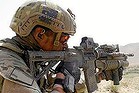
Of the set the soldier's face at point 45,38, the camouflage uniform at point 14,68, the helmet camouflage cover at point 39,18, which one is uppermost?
the helmet camouflage cover at point 39,18

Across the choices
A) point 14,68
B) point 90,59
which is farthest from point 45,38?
point 90,59

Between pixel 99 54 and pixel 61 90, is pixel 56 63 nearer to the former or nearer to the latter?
pixel 61 90

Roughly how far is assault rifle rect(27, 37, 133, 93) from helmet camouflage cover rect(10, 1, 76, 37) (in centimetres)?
29

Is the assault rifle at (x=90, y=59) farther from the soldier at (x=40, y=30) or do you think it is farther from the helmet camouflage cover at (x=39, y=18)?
the helmet camouflage cover at (x=39, y=18)

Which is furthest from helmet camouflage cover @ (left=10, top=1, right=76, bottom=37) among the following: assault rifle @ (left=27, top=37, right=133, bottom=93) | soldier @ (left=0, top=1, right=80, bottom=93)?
assault rifle @ (left=27, top=37, right=133, bottom=93)

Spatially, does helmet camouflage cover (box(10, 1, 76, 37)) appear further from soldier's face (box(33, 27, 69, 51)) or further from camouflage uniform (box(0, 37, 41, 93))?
camouflage uniform (box(0, 37, 41, 93))

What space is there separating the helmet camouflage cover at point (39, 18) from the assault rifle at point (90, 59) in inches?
11.3

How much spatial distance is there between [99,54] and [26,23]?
1959 millimetres

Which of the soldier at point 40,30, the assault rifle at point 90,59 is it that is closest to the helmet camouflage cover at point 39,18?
the soldier at point 40,30

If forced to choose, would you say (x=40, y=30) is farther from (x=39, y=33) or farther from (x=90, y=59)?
(x=90, y=59)

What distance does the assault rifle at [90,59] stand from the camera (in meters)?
3.24

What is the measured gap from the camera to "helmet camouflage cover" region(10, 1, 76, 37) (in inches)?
120

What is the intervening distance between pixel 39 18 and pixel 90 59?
142cm

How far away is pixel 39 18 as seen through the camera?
120 inches
